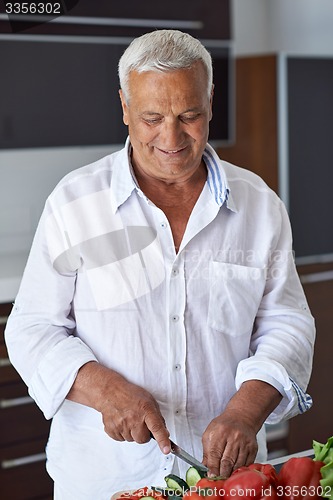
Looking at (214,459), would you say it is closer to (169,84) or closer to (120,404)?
(120,404)

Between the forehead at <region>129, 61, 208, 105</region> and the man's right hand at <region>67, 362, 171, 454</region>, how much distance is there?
0.45 m

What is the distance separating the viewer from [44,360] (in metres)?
1.38

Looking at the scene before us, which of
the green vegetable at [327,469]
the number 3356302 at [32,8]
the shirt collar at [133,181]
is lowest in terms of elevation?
the green vegetable at [327,469]

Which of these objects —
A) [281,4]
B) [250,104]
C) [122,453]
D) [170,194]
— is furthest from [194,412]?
[281,4]

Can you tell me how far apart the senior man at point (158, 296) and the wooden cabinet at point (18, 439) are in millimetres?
856

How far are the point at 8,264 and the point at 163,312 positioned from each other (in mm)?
1279

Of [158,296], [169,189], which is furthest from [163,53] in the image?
[158,296]

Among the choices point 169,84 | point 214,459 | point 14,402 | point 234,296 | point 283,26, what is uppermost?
point 169,84

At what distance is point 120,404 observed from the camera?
128 centimetres

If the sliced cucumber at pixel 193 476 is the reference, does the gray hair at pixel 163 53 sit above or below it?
above

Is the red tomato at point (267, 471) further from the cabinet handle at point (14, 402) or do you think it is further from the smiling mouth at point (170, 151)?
the cabinet handle at point (14, 402)

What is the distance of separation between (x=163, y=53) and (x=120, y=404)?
1.84 ft

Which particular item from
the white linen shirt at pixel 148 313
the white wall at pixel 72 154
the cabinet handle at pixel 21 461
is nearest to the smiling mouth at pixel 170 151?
the white linen shirt at pixel 148 313

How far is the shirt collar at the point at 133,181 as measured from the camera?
143 cm
